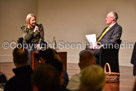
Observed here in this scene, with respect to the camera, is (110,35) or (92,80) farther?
(110,35)

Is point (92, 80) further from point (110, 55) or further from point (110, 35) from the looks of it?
point (110, 35)

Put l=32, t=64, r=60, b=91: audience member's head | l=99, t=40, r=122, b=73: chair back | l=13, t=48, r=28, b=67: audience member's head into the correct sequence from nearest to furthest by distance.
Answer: l=32, t=64, r=60, b=91: audience member's head → l=13, t=48, r=28, b=67: audience member's head → l=99, t=40, r=122, b=73: chair back

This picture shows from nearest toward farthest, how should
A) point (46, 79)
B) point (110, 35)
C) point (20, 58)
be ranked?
1. point (46, 79)
2. point (20, 58)
3. point (110, 35)

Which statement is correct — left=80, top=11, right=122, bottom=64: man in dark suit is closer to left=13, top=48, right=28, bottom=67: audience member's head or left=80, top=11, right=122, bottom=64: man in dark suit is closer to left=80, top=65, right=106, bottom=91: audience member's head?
left=13, top=48, right=28, bottom=67: audience member's head

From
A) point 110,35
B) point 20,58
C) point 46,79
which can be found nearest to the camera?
point 46,79

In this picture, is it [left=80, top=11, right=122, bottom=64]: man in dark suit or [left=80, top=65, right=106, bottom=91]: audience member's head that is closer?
[left=80, top=65, right=106, bottom=91]: audience member's head

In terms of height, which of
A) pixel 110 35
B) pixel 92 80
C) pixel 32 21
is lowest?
pixel 92 80

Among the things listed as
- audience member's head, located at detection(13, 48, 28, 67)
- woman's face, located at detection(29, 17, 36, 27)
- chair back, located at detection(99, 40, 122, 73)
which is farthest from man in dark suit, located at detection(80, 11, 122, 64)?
audience member's head, located at detection(13, 48, 28, 67)

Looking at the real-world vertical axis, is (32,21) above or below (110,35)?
above

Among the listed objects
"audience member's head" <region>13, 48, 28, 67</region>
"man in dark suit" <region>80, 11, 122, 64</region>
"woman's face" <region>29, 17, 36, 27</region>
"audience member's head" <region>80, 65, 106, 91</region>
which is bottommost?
"audience member's head" <region>80, 65, 106, 91</region>

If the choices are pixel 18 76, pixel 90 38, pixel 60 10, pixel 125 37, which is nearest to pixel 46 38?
pixel 60 10

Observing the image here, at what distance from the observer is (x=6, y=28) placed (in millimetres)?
9133

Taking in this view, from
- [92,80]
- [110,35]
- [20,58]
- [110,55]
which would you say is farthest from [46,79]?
[110,35]

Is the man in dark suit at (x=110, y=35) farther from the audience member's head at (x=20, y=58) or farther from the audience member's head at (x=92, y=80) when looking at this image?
the audience member's head at (x=92, y=80)
